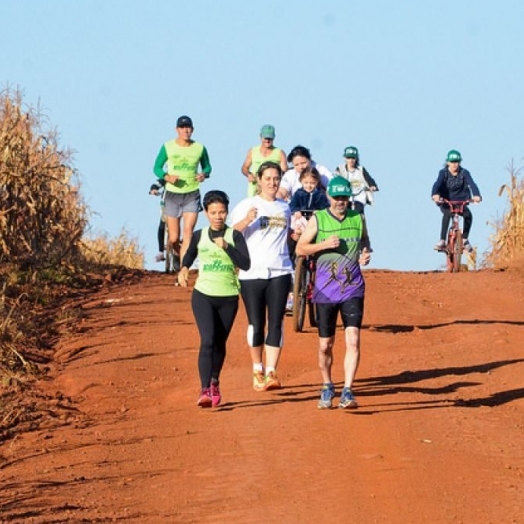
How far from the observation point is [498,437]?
39.1ft

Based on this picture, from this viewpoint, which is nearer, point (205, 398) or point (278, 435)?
point (278, 435)

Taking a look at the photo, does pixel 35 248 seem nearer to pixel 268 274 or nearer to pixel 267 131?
pixel 267 131

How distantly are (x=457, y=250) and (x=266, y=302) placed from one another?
11407mm

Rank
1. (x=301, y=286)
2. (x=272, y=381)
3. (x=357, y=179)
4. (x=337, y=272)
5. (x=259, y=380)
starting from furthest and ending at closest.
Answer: (x=357, y=179) < (x=301, y=286) < (x=259, y=380) < (x=272, y=381) < (x=337, y=272)

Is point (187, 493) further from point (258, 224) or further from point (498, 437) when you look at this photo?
point (258, 224)

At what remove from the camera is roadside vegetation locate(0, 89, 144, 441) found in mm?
17094

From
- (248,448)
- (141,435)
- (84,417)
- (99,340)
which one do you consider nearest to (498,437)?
(248,448)

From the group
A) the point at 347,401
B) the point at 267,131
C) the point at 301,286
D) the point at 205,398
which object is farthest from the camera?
the point at 267,131

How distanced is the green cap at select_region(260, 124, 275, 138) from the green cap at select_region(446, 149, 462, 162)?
4.73 m

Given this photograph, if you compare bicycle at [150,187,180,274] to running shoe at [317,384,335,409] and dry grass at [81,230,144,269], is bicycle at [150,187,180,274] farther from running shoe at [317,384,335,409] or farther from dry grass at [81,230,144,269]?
running shoe at [317,384,335,409]

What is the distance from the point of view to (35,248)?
69.0ft

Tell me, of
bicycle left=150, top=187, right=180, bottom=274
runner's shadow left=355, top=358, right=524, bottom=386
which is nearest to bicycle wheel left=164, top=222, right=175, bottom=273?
bicycle left=150, top=187, right=180, bottom=274

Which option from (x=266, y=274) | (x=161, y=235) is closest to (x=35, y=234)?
(x=161, y=235)

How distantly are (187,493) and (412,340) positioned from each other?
761cm
